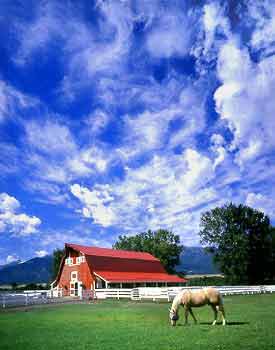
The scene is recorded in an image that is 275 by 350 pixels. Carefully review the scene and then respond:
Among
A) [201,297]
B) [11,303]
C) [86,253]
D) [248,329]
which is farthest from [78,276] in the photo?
[248,329]

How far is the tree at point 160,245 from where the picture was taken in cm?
8206

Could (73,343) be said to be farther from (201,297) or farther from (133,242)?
(133,242)

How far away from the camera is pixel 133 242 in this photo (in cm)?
8694

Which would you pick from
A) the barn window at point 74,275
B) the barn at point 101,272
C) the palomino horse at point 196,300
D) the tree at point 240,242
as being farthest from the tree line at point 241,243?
the palomino horse at point 196,300

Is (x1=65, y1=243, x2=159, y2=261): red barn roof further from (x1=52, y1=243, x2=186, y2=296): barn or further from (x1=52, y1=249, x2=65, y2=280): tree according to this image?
(x1=52, y1=249, x2=65, y2=280): tree

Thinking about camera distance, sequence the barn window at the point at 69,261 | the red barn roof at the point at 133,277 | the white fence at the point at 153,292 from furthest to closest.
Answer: the barn window at the point at 69,261 → the red barn roof at the point at 133,277 → the white fence at the point at 153,292

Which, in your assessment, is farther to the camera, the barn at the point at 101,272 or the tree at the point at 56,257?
the tree at the point at 56,257

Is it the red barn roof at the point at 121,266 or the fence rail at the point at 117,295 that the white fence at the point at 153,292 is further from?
the red barn roof at the point at 121,266

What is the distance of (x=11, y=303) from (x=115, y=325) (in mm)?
20713

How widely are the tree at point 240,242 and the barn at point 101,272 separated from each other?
12.5 m

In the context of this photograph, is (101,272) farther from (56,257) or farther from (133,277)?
(56,257)

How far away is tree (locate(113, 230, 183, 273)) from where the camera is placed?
269ft

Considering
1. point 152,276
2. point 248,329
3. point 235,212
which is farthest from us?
point 235,212

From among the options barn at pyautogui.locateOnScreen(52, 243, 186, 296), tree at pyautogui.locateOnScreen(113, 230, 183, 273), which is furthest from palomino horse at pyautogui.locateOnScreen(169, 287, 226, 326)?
tree at pyautogui.locateOnScreen(113, 230, 183, 273)
